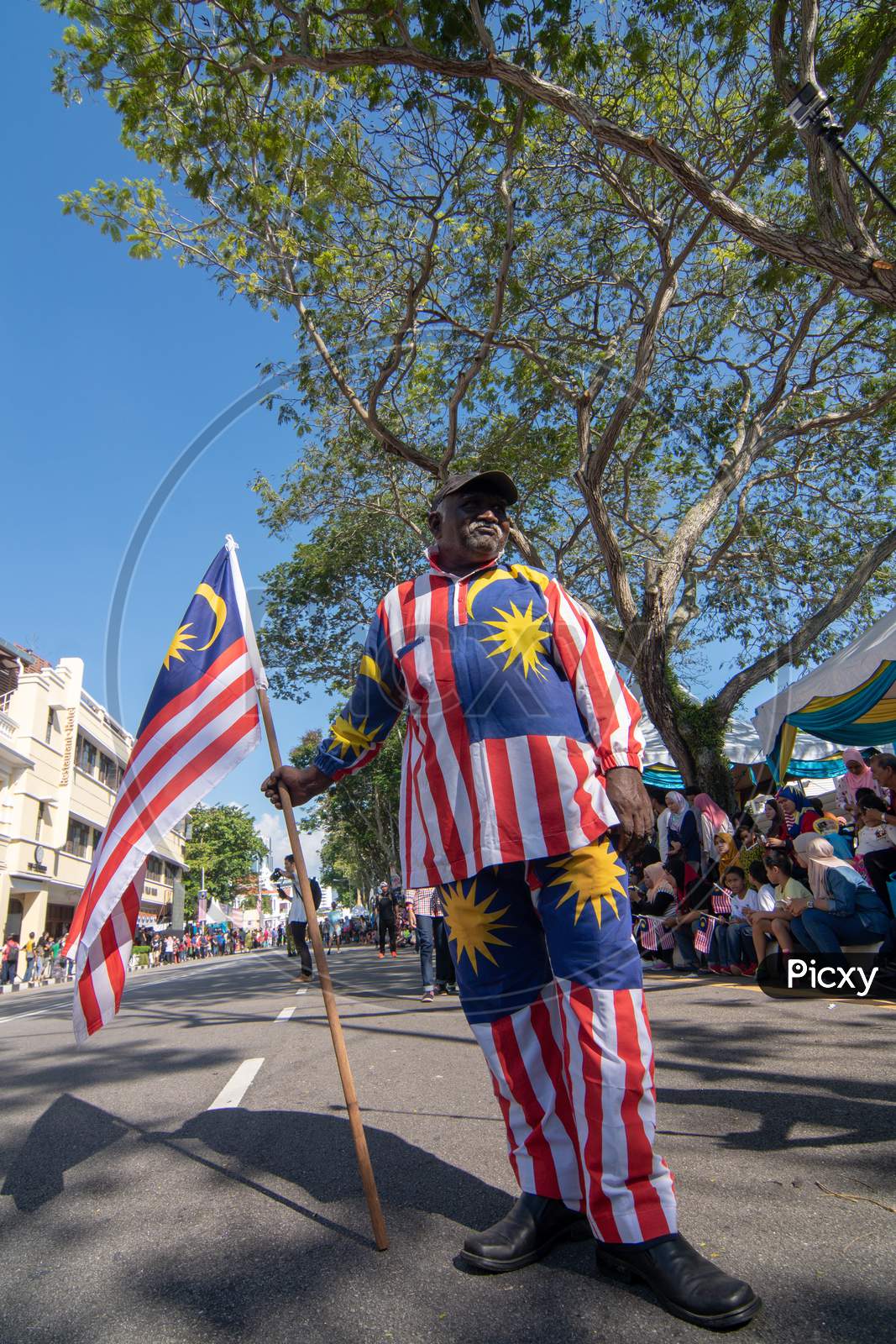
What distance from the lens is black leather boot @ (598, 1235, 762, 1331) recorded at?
153cm

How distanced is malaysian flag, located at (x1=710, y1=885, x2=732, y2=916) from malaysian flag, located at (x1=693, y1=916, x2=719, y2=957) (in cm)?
13

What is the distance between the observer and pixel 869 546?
46.5ft

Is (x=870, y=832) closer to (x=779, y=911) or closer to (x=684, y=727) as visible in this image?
(x=779, y=911)

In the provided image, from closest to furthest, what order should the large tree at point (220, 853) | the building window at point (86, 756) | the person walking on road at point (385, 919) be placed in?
the person walking on road at point (385, 919)
the building window at point (86, 756)
the large tree at point (220, 853)

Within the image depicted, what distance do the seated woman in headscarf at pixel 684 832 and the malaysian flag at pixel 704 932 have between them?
23.9 inches

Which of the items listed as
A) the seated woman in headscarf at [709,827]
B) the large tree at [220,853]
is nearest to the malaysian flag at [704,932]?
the seated woman in headscarf at [709,827]

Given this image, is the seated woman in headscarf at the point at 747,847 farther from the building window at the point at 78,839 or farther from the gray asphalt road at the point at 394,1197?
the building window at the point at 78,839

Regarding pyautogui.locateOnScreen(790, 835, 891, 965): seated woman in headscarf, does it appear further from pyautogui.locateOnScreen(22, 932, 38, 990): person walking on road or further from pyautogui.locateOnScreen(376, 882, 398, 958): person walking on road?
pyautogui.locateOnScreen(22, 932, 38, 990): person walking on road

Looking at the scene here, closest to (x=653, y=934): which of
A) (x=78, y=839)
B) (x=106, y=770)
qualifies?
(x=78, y=839)

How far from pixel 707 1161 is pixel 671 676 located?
35.3ft

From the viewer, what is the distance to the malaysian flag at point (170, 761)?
102 inches

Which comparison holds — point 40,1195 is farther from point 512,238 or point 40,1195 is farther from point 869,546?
point 869,546

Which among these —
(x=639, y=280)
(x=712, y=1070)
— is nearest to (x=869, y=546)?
(x=639, y=280)

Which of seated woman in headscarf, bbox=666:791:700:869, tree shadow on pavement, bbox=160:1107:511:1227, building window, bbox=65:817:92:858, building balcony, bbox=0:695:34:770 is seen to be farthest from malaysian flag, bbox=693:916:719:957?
building window, bbox=65:817:92:858
